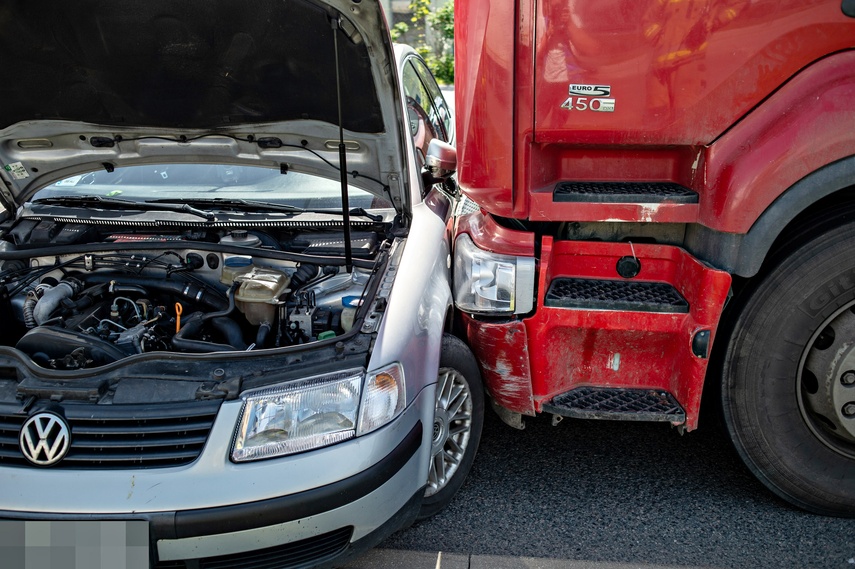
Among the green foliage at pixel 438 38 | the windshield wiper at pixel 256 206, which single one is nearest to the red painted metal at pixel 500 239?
the windshield wiper at pixel 256 206

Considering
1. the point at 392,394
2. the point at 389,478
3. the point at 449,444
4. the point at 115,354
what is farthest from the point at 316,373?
the point at 449,444

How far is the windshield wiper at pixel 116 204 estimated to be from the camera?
10.4 ft

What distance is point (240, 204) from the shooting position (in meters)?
3.20

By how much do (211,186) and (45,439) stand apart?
1.65 metres

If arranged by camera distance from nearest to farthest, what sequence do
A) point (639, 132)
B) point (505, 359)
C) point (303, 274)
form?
point (639, 132), point (505, 359), point (303, 274)

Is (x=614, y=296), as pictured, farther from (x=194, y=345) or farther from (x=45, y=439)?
(x=45, y=439)

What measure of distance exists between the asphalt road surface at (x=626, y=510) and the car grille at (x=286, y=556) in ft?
1.90

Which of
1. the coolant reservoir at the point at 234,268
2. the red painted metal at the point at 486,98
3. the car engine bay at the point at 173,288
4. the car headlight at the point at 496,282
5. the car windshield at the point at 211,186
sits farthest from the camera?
the car windshield at the point at 211,186

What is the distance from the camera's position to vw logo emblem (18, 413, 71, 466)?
2027mm

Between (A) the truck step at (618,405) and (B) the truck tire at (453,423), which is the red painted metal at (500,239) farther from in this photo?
(A) the truck step at (618,405)

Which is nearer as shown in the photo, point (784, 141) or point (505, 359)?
point (784, 141)

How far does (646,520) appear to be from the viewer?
2820 millimetres

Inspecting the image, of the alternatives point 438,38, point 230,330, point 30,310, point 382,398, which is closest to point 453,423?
point 382,398

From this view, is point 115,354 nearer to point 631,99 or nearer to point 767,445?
point 631,99
